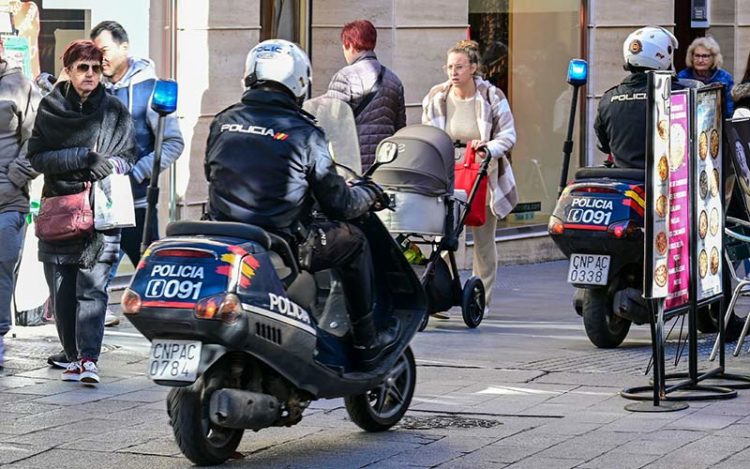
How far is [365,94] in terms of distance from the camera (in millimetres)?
12336

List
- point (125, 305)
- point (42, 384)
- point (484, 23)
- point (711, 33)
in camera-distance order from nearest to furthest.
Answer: point (125, 305), point (42, 384), point (484, 23), point (711, 33)

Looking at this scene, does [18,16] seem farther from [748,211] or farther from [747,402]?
[747,402]

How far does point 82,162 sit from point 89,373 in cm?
116

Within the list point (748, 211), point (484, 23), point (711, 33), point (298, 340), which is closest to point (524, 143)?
point (484, 23)

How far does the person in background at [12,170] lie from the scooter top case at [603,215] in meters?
3.35

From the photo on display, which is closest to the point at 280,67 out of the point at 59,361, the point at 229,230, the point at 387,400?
the point at 229,230

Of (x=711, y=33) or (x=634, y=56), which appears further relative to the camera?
(x=711, y=33)

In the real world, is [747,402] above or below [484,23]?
below

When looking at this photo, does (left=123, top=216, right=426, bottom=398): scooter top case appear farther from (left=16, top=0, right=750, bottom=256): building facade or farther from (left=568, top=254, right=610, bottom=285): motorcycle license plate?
(left=16, top=0, right=750, bottom=256): building facade

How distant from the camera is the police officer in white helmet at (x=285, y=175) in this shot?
25.5 ft

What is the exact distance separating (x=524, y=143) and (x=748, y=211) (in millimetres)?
6382

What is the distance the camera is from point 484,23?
16.7m

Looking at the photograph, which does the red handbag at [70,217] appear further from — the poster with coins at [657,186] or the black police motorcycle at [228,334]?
the poster with coins at [657,186]

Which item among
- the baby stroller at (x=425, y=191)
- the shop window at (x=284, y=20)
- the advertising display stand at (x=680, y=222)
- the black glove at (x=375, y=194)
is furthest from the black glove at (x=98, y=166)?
the shop window at (x=284, y=20)
